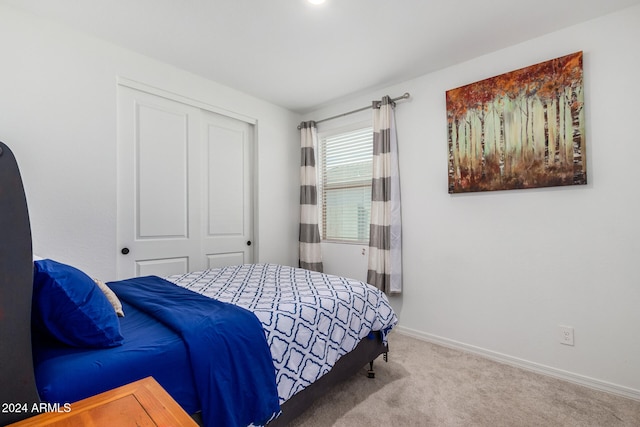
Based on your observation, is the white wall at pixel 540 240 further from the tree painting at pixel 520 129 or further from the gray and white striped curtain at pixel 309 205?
the gray and white striped curtain at pixel 309 205

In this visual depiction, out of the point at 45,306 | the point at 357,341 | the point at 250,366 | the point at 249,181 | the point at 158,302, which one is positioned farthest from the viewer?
the point at 249,181

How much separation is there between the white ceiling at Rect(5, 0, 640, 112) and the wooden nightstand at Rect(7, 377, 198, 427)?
6.94 feet

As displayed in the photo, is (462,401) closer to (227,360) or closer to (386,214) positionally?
(227,360)

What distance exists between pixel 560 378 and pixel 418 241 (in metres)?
1.40

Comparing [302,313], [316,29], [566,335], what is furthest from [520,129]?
[302,313]

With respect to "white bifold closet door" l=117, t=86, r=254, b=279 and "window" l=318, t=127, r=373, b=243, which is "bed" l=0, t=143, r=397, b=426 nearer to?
"white bifold closet door" l=117, t=86, r=254, b=279

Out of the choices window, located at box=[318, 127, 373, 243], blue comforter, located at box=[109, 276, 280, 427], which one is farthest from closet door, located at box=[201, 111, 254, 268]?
blue comforter, located at box=[109, 276, 280, 427]

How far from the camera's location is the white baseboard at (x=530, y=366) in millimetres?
1882

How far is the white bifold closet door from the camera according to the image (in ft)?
7.91

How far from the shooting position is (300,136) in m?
3.76

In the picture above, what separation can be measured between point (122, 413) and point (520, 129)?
277cm

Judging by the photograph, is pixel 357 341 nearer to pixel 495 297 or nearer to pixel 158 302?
pixel 158 302

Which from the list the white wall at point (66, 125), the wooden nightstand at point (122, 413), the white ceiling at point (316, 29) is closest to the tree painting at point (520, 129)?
the white ceiling at point (316, 29)

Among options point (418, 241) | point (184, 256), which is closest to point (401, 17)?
point (418, 241)
